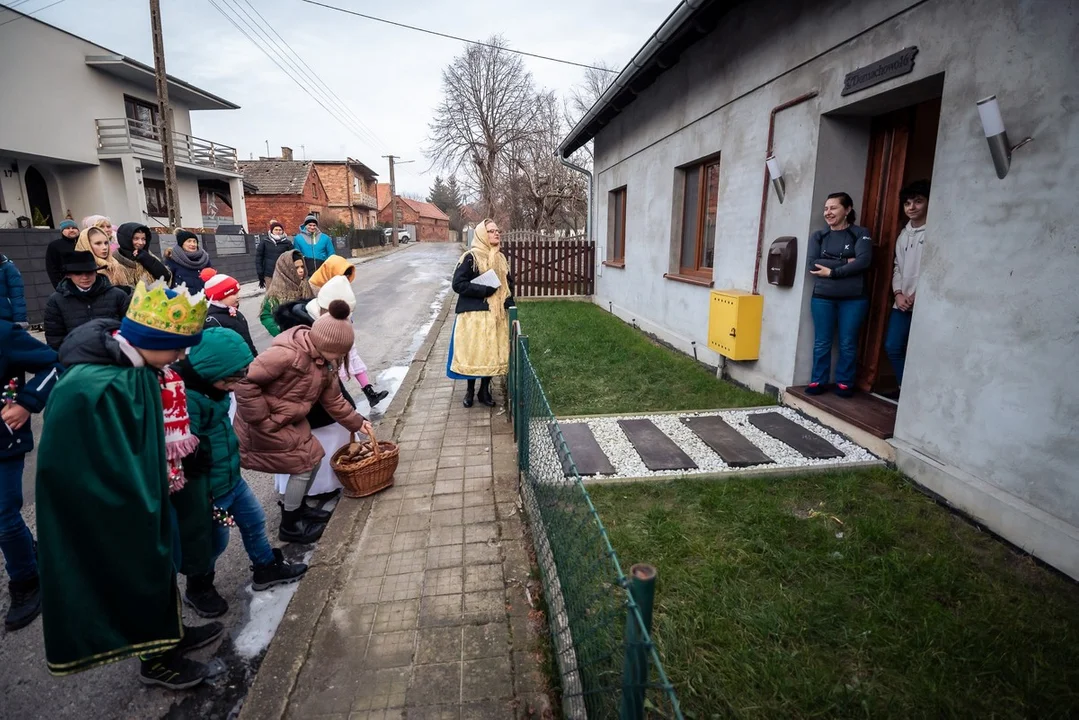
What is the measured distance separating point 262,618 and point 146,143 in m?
24.4

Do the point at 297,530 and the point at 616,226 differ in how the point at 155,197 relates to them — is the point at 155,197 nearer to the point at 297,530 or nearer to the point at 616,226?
the point at 616,226

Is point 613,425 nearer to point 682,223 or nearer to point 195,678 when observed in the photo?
point 195,678

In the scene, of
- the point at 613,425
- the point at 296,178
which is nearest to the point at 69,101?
the point at 296,178

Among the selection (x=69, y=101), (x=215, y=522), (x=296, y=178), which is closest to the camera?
(x=215, y=522)

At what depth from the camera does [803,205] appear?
4.59m

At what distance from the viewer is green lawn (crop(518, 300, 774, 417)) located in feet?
16.7

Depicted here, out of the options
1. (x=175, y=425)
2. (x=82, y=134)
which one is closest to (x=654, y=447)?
(x=175, y=425)

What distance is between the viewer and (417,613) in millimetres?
2539

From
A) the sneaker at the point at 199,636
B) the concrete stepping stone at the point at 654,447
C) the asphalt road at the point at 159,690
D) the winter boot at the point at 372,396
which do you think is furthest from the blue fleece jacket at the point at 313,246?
the sneaker at the point at 199,636

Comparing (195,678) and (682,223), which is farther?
(682,223)

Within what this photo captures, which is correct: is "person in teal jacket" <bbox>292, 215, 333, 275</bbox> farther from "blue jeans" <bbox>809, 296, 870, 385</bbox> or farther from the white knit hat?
"blue jeans" <bbox>809, 296, 870, 385</bbox>

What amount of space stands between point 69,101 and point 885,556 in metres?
25.9

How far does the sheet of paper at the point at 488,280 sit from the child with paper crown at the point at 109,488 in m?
3.19

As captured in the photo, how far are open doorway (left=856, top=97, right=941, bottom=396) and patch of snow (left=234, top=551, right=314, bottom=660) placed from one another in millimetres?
4623
